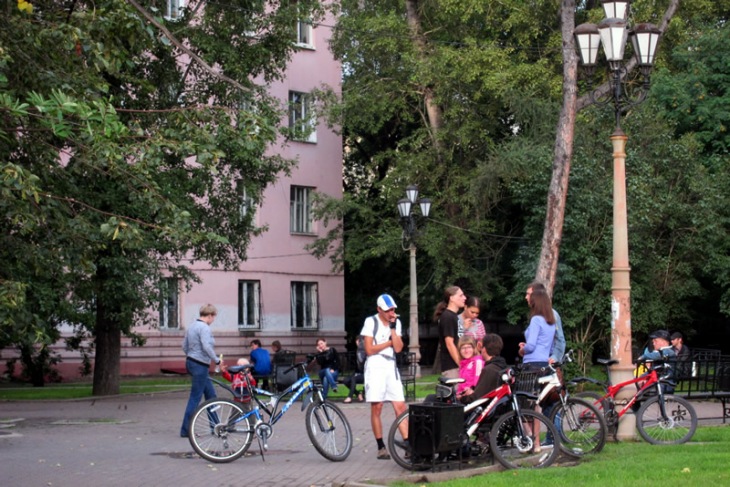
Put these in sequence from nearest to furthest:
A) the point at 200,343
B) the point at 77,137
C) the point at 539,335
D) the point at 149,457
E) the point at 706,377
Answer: the point at 77,137 < the point at 539,335 < the point at 149,457 < the point at 200,343 < the point at 706,377

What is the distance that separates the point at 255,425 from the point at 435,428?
261 cm

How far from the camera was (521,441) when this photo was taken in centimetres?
1184

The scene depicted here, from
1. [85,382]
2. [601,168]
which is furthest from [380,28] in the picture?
[85,382]

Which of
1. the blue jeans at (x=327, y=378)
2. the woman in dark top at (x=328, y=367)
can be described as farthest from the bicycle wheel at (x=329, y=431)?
the blue jeans at (x=327, y=378)

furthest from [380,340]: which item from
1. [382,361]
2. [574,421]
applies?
[574,421]

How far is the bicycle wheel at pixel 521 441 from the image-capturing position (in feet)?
38.0

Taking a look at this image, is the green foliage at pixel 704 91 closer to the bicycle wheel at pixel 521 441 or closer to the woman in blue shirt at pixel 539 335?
the woman in blue shirt at pixel 539 335

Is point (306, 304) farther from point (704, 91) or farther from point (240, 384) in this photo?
point (240, 384)

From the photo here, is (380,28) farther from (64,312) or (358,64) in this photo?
(64,312)

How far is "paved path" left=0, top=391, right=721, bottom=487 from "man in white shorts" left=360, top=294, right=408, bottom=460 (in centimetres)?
60

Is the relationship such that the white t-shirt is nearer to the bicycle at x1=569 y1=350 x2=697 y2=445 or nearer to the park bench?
the bicycle at x1=569 y1=350 x2=697 y2=445

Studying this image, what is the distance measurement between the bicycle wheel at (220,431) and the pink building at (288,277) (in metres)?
27.2

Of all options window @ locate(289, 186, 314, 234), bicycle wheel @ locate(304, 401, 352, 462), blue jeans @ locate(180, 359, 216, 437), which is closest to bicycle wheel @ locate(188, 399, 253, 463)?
bicycle wheel @ locate(304, 401, 352, 462)

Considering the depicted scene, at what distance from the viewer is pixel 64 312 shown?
2488cm
